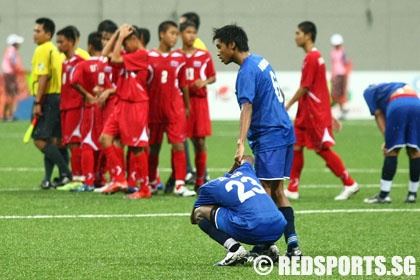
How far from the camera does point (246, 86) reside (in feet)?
29.0

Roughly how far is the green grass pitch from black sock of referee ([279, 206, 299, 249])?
1.28ft

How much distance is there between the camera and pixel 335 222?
11.5 m

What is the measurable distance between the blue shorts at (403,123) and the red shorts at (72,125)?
4.59 m

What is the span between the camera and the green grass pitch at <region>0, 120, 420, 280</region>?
27.6 feet

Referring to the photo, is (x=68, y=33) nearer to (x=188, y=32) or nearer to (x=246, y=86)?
(x=188, y=32)

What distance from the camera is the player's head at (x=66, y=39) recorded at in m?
15.2

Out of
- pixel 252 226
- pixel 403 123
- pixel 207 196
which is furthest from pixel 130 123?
pixel 252 226

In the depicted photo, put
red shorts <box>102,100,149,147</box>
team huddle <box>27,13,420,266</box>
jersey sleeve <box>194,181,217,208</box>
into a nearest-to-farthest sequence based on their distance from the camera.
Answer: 1. jersey sleeve <box>194,181,217,208</box>
2. team huddle <box>27,13,420,266</box>
3. red shorts <box>102,100,149,147</box>

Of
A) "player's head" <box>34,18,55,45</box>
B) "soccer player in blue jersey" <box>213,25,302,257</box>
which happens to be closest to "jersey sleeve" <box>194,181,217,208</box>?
"soccer player in blue jersey" <box>213,25,302,257</box>

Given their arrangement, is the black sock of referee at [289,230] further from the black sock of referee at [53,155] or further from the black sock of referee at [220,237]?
the black sock of referee at [53,155]

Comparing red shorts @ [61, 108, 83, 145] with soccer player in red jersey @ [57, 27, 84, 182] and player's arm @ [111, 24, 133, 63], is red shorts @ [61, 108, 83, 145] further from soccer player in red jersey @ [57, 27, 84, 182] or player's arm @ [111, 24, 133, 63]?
player's arm @ [111, 24, 133, 63]

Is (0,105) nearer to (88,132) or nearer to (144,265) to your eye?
(88,132)

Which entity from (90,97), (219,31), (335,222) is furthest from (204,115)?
(219,31)

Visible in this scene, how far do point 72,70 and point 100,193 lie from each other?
1883 mm
